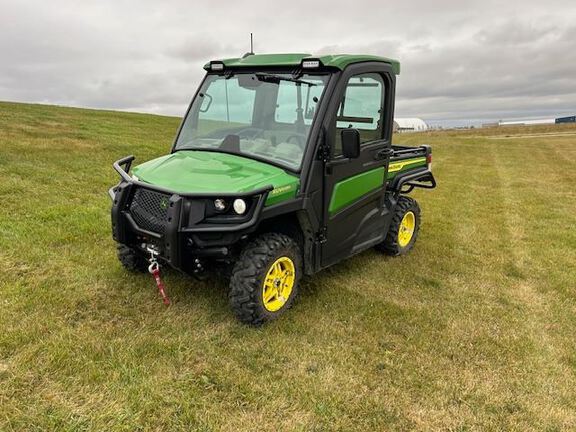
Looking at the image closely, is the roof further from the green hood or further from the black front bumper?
the black front bumper

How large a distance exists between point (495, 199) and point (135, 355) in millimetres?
8731

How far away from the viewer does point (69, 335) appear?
3.47 metres

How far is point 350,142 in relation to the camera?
3.89m

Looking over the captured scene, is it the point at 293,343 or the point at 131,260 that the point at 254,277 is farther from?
the point at 131,260

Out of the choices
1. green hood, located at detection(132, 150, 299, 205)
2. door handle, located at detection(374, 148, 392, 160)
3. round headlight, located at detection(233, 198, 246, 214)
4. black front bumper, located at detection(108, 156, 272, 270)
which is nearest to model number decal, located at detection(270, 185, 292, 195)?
green hood, located at detection(132, 150, 299, 205)

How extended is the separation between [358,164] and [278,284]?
1431 mm

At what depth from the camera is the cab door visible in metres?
4.18

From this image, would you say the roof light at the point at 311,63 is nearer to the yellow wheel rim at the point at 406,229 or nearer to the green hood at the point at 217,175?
the green hood at the point at 217,175

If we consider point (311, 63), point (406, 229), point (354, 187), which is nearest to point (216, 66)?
point (311, 63)

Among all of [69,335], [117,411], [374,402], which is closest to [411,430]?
[374,402]

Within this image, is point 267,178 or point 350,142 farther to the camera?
point 350,142

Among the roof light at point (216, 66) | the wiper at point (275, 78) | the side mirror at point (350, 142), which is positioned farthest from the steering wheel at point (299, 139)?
the roof light at point (216, 66)

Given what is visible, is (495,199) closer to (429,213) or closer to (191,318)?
(429,213)

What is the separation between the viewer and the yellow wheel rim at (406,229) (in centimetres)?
603
